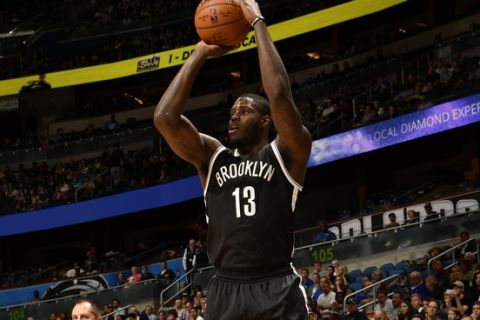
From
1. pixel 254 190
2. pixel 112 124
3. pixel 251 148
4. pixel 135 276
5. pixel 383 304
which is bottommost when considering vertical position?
pixel 383 304

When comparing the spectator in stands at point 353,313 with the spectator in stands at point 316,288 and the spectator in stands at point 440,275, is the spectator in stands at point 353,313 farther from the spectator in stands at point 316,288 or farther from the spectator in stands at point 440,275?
the spectator in stands at point 316,288

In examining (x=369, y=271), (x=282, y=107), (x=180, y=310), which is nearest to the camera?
(x=282, y=107)

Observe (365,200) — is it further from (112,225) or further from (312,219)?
(112,225)

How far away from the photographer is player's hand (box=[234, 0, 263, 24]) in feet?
15.2

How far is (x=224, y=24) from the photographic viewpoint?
4750 mm


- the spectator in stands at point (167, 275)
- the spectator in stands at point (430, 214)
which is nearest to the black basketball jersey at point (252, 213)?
the spectator in stands at point (430, 214)

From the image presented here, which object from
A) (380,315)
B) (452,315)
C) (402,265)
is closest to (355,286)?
(402,265)

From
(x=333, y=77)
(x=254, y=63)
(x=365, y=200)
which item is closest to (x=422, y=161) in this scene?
(x=365, y=200)

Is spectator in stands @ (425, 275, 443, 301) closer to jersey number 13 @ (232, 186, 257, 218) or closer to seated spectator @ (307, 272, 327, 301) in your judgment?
seated spectator @ (307, 272, 327, 301)

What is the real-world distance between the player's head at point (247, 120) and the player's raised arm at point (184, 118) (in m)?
0.19

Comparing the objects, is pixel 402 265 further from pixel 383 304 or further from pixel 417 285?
pixel 383 304

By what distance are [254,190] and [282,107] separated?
0.42 metres

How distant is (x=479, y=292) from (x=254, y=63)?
19.9 m

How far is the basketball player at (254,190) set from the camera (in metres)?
4.49
